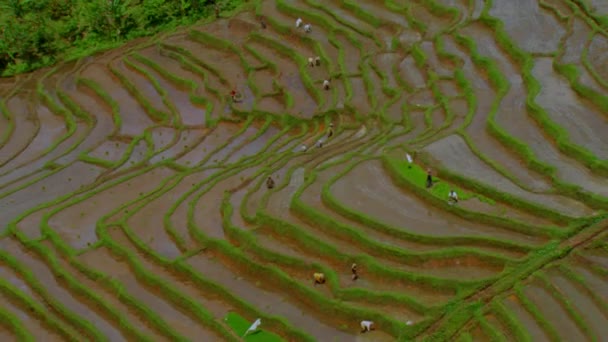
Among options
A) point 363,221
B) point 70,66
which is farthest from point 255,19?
point 363,221

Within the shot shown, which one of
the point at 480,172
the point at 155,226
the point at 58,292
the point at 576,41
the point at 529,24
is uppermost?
the point at 529,24

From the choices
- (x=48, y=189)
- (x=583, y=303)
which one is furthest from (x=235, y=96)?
(x=583, y=303)

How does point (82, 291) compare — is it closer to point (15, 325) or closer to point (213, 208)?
point (15, 325)

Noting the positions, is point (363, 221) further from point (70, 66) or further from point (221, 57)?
point (70, 66)

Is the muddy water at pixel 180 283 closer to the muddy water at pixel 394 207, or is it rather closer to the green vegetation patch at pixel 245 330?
the green vegetation patch at pixel 245 330

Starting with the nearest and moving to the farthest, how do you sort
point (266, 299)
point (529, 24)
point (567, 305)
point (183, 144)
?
point (567, 305)
point (266, 299)
point (183, 144)
point (529, 24)
